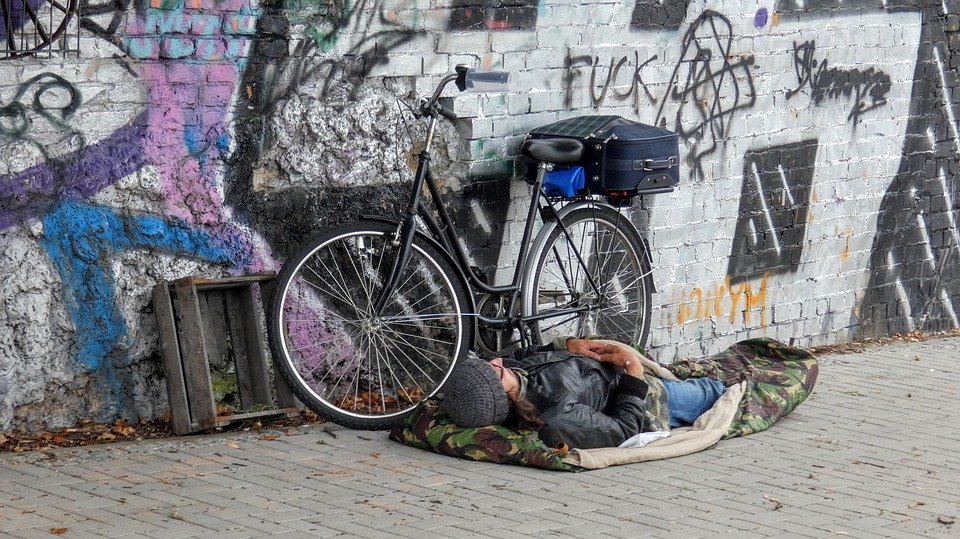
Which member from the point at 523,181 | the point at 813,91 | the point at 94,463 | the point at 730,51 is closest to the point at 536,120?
the point at 523,181

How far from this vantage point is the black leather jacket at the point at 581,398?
5672 mm

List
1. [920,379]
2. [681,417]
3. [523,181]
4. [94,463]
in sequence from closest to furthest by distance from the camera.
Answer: [94,463] → [681,417] → [523,181] → [920,379]

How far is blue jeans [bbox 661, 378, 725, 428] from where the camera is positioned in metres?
6.22

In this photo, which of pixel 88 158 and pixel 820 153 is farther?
pixel 820 153

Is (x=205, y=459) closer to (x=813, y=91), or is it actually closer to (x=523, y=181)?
(x=523, y=181)

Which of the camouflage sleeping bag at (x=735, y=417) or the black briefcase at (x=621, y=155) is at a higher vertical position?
the black briefcase at (x=621, y=155)

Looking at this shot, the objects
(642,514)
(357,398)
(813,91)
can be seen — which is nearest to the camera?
(642,514)

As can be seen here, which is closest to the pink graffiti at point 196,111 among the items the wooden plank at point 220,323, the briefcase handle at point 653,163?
the wooden plank at point 220,323

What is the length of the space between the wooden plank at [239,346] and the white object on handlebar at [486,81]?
4.99 feet

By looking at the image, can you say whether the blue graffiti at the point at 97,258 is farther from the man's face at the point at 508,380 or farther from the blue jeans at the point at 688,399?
the blue jeans at the point at 688,399

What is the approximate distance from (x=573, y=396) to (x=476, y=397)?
451 mm

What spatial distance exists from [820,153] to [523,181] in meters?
2.57

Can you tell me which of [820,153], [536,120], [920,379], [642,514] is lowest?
[920,379]

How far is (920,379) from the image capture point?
782cm
